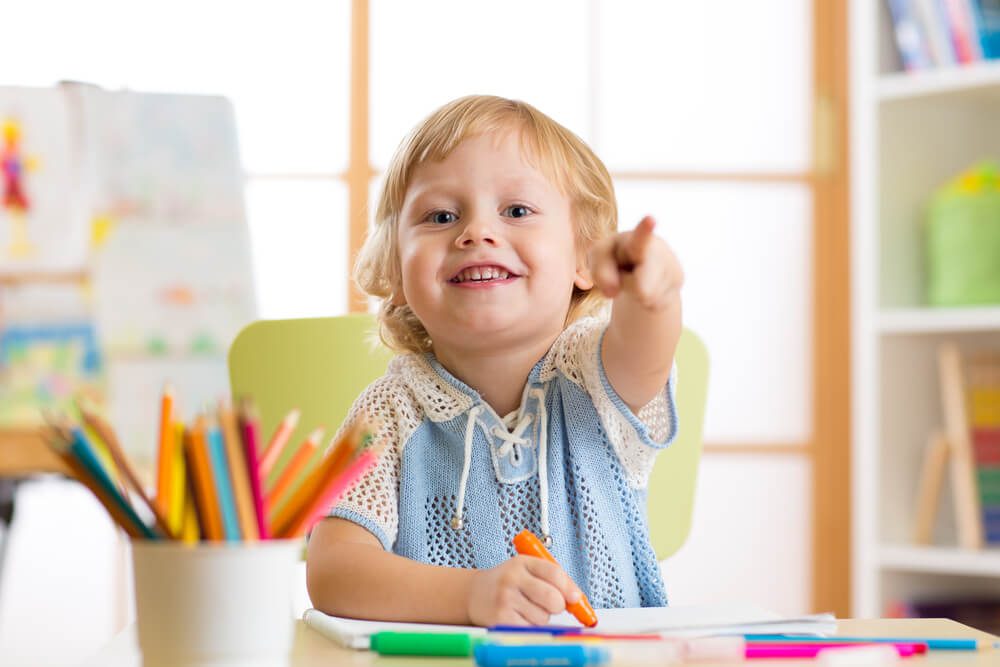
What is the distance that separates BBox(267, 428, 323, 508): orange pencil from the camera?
479 millimetres

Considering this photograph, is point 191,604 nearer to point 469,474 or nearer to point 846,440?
point 469,474

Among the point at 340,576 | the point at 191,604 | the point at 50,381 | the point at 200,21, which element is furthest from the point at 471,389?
the point at 200,21

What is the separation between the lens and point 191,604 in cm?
49

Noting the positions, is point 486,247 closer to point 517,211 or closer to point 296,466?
point 517,211

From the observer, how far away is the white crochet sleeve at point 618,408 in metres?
0.83

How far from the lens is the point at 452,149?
0.93 m

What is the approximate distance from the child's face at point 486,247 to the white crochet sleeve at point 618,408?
3cm

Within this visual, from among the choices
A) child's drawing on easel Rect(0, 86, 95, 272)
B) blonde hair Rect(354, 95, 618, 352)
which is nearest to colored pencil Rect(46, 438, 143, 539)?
blonde hair Rect(354, 95, 618, 352)

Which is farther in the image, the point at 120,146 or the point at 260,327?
the point at 120,146

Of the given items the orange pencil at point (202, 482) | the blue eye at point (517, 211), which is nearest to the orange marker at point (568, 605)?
the orange pencil at point (202, 482)

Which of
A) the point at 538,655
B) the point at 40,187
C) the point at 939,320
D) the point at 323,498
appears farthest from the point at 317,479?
the point at 40,187

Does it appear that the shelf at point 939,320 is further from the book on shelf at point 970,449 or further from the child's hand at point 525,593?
the child's hand at point 525,593

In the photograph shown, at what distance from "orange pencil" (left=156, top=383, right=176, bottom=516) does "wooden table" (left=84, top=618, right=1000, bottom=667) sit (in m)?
0.09

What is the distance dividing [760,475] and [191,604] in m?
2.18
